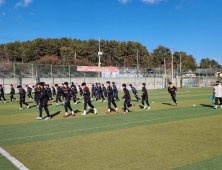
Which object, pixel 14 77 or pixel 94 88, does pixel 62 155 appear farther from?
pixel 14 77

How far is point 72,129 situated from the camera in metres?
9.43

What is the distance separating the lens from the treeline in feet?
220

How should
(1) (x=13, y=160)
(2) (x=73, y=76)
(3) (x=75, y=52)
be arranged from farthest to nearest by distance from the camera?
(3) (x=75, y=52), (2) (x=73, y=76), (1) (x=13, y=160)

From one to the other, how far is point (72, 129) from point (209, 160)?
18.7ft

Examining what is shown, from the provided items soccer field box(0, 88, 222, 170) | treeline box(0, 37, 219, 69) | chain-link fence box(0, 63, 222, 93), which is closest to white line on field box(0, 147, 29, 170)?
soccer field box(0, 88, 222, 170)

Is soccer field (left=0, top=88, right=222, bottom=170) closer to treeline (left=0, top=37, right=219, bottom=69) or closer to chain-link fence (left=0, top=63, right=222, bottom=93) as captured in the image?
chain-link fence (left=0, top=63, right=222, bottom=93)

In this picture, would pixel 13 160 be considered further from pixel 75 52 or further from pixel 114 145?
pixel 75 52

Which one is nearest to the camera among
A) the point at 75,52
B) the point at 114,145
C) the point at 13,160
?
the point at 13,160

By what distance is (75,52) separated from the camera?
217 ft

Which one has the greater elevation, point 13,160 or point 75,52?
point 75,52

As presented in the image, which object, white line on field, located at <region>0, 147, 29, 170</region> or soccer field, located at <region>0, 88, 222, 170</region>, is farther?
soccer field, located at <region>0, 88, 222, 170</region>

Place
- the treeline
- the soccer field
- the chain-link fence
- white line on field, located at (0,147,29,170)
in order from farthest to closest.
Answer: the treeline
the chain-link fence
the soccer field
white line on field, located at (0,147,29,170)

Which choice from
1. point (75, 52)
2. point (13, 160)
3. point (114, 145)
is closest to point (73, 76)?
point (75, 52)

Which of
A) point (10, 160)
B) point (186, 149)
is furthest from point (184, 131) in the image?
point (10, 160)
